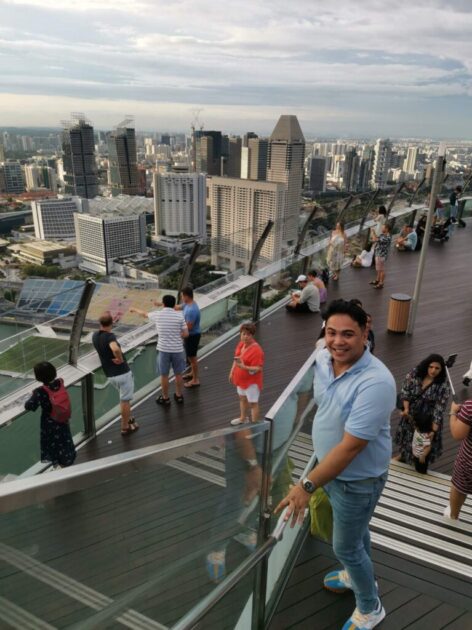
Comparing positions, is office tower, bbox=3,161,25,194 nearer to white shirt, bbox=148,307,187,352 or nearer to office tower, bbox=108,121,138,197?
office tower, bbox=108,121,138,197

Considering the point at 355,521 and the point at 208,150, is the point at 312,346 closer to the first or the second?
the point at 355,521

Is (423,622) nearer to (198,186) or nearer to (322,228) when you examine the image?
(322,228)

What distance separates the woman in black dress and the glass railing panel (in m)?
3.31

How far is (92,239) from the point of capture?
21.4 m

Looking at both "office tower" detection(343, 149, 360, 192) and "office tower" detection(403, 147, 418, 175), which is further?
"office tower" detection(343, 149, 360, 192)

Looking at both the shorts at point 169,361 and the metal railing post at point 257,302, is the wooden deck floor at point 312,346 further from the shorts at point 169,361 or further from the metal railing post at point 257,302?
the shorts at point 169,361

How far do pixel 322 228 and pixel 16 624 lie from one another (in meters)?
9.98

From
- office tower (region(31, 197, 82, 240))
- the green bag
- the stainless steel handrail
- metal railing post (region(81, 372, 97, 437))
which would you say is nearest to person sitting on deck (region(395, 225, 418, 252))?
metal railing post (region(81, 372, 97, 437))

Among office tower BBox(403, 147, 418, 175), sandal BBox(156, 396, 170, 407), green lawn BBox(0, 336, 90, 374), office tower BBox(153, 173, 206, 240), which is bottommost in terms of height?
office tower BBox(153, 173, 206, 240)

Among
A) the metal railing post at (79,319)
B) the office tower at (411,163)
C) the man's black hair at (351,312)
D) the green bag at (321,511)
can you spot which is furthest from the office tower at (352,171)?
the man's black hair at (351,312)

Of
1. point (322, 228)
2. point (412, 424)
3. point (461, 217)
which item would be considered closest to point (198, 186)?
point (461, 217)

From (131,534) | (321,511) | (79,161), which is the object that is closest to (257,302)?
(321,511)

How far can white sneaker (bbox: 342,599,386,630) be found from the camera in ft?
7.48

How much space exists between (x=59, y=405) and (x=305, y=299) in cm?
529
